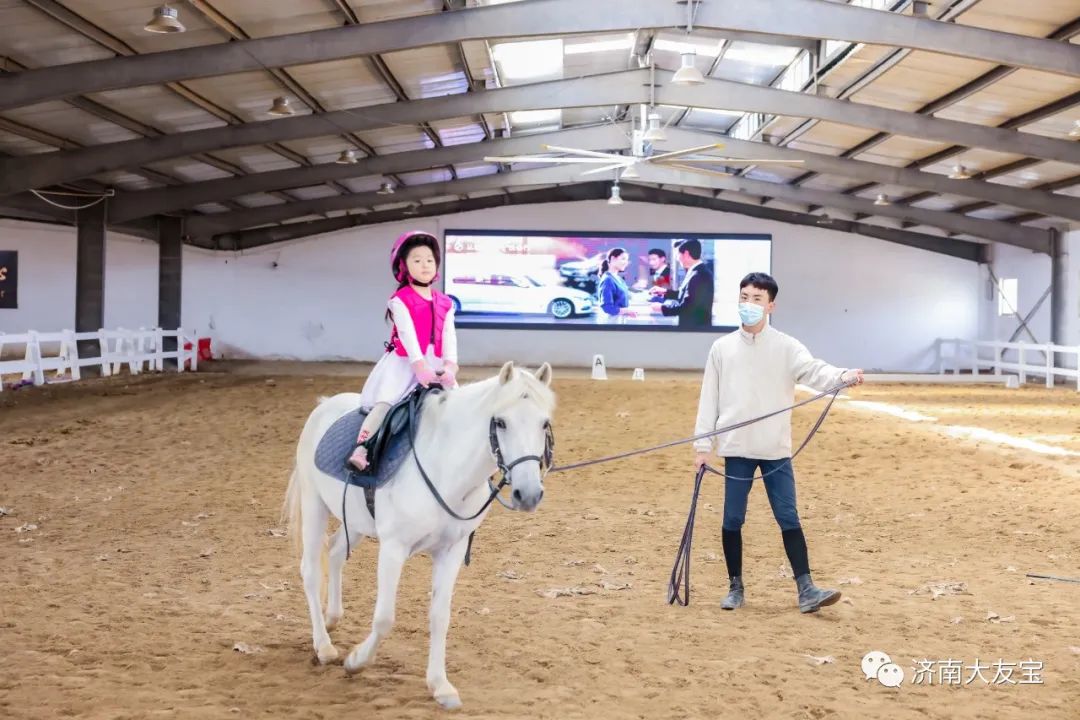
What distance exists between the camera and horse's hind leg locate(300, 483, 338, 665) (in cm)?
403

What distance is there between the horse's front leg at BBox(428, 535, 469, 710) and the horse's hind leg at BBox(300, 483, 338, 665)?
24.0 inches

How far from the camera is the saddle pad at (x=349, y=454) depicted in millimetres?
3812

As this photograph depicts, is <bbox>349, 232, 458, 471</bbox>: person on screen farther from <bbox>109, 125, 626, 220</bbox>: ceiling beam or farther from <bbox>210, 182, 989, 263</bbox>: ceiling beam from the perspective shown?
<bbox>210, 182, 989, 263</bbox>: ceiling beam

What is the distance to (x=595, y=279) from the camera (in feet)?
84.8

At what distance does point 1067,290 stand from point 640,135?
13.6m

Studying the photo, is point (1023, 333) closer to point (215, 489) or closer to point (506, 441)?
point (215, 489)

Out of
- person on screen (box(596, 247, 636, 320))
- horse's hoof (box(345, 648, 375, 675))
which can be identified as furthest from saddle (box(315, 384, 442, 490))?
person on screen (box(596, 247, 636, 320))

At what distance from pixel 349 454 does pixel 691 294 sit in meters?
22.3

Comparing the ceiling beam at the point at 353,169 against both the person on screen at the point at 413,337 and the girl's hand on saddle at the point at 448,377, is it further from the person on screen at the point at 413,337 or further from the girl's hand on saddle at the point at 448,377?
the girl's hand on saddle at the point at 448,377

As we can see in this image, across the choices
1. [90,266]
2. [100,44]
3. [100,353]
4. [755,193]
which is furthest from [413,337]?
[755,193]

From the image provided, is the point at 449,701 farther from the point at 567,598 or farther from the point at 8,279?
the point at 8,279

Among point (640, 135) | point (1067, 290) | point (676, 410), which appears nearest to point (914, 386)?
point (1067, 290)

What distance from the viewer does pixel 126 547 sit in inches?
245

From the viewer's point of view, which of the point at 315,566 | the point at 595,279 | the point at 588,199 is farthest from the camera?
the point at 588,199
